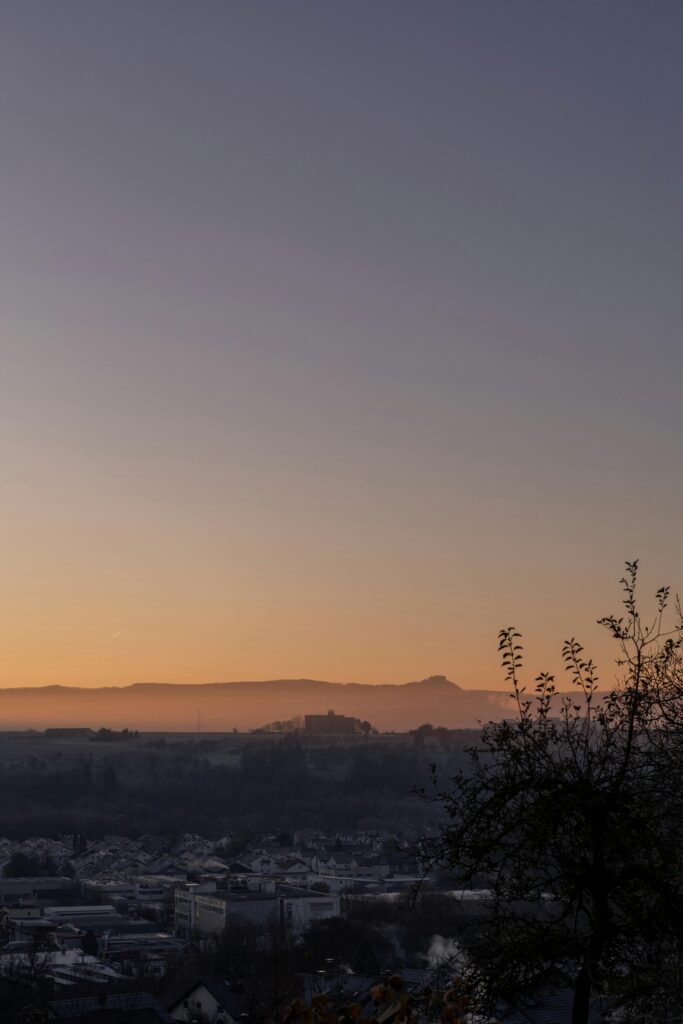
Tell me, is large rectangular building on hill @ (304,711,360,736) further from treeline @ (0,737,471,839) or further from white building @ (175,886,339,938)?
white building @ (175,886,339,938)

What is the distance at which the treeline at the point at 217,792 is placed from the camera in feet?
403

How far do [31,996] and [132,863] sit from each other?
63949mm

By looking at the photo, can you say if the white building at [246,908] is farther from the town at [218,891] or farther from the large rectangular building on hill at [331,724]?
the large rectangular building on hill at [331,724]

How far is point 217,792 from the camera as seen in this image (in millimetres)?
141250

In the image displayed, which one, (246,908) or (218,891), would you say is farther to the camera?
(218,891)

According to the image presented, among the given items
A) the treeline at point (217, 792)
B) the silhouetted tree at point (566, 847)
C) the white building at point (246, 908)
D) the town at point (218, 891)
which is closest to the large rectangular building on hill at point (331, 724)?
the town at point (218, 891)

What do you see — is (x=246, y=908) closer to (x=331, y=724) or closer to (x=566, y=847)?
(x=566, y=847)

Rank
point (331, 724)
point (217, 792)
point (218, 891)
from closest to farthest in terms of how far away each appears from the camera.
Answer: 1. point (218, 891)
2. point (217, 792)
3. point (331, 724)

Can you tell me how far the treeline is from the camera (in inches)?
4840

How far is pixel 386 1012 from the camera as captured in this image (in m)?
6.38

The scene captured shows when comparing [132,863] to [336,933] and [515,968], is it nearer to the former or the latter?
[336,933]

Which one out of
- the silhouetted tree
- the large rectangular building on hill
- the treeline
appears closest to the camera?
the silhouetted tree

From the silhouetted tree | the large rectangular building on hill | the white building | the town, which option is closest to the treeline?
the town

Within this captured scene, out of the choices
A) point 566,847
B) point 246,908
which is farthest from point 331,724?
point 566,847
